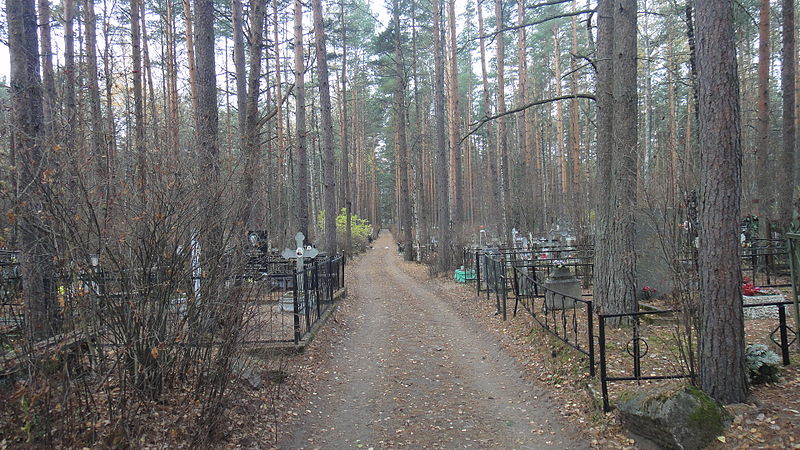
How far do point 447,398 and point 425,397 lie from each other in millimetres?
281

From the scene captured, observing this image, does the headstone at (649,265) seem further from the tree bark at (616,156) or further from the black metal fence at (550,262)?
the tree bark at (616,156)

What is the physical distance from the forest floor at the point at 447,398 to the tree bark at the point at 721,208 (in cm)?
39

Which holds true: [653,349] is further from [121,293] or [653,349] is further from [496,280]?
[121,293]

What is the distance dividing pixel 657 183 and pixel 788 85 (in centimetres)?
1204

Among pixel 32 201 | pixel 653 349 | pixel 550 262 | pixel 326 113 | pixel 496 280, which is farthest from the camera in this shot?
pixel 326 113

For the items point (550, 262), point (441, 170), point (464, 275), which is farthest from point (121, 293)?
point (441, 170)

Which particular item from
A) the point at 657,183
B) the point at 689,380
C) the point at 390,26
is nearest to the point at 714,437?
the point at 689,380

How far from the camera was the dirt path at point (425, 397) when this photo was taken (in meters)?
5.41

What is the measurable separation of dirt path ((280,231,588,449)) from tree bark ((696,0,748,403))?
1488 mm

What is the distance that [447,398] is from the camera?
6621 mm

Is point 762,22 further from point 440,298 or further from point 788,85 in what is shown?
point 440,298

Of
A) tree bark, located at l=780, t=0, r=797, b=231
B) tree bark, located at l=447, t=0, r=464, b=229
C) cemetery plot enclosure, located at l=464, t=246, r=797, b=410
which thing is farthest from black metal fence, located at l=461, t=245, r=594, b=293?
tree bark, located at l=780, t=0, r=797, b=231

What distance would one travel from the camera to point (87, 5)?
16156 millimetres

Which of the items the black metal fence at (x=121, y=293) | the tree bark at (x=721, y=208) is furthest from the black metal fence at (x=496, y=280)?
the black metal fence at (x=121, y=293)
